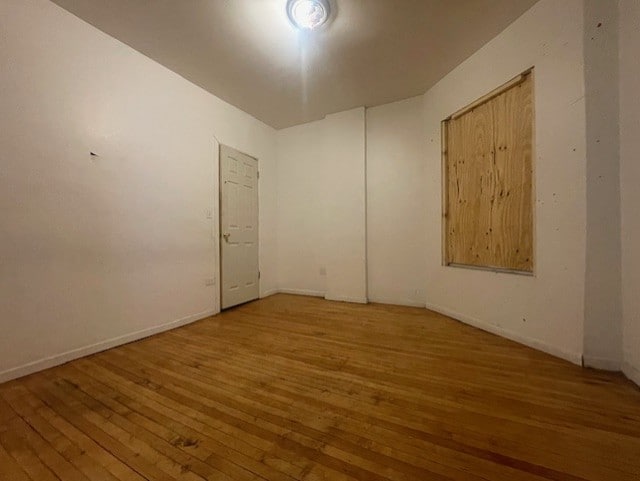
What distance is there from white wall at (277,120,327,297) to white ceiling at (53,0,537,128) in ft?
3.29

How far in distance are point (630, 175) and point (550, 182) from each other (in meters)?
0.41

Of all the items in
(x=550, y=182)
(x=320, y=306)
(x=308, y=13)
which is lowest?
(x=320, y=306)

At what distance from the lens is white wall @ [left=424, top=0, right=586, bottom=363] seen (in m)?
1.81

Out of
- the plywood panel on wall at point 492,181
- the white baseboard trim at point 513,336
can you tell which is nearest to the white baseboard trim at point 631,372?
the white baseboard trim at point 513,336

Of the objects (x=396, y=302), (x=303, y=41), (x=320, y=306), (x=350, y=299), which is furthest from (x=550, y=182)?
(x=320, y=306)

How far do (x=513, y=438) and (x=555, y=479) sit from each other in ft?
0.65

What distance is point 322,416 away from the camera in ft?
4.25

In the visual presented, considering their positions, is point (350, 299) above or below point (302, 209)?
below

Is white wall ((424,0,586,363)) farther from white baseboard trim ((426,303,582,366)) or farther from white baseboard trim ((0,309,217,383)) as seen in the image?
white baseboard trim ((0,309,217,383))

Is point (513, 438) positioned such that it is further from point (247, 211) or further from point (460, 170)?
point (247, 211)

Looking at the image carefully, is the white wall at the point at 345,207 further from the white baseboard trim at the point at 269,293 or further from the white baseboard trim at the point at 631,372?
the white baseboard trim at the point at 631,372

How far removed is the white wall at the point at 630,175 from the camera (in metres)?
1.56

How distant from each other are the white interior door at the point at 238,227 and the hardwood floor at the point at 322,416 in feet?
4.51

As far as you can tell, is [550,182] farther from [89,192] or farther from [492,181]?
[89,192]
